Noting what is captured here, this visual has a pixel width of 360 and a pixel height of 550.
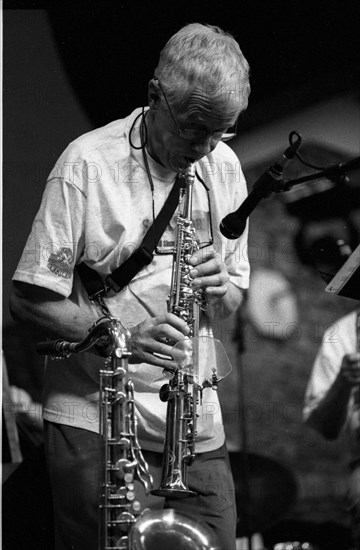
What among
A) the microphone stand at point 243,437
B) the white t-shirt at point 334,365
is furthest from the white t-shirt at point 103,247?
the white t-shirt at point 334,365

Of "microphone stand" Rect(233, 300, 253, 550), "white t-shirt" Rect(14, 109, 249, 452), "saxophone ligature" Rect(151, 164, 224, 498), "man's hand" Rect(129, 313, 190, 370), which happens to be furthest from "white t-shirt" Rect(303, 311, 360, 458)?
"man's hand" Rect(129, 313, 190, 370)

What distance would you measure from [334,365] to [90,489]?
1.54 meters

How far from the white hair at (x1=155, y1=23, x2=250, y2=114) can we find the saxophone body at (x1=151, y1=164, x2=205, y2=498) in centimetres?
27

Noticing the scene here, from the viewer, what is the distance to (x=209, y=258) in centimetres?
282

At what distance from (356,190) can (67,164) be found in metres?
1.64

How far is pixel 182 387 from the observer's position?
2.77 meters

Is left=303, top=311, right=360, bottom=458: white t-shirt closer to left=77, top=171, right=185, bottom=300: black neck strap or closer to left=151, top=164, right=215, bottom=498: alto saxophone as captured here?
left=151, top=164, right=215, bottom=498: alto saxophone

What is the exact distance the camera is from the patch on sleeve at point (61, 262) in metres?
2.70

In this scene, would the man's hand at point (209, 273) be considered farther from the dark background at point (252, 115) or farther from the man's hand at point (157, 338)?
the dark background at point (252, 115)

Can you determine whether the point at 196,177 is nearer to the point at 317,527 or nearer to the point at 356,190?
the point at 356,190

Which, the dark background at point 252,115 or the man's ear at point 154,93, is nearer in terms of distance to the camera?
the man's ear at point 154,93

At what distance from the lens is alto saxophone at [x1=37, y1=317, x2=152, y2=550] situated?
2428mm

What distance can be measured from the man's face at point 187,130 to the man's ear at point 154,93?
2cm

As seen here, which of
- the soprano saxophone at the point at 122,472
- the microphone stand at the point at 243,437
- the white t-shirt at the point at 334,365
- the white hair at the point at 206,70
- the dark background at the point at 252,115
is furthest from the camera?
the white t-shirt at the point at 334,365
